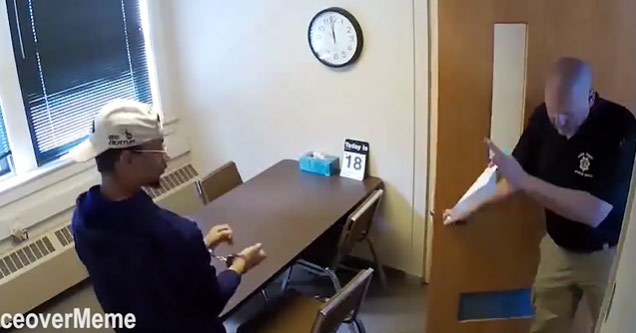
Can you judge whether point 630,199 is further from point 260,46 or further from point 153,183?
point 260,46

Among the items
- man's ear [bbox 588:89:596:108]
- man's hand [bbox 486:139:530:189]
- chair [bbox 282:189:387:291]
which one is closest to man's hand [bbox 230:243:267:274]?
chair [bbox 282:189:387:291]

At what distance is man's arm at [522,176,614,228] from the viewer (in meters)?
2.04

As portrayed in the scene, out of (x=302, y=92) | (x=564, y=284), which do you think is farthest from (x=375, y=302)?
(x=564, y=284)

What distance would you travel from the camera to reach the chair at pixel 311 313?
2277 mm

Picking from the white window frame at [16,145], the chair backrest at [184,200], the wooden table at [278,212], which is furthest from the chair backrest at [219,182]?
the white window frame at [16,145]

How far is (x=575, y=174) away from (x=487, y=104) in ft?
1.38

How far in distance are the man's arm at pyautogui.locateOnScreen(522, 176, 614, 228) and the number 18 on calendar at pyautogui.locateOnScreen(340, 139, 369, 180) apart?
1.46m

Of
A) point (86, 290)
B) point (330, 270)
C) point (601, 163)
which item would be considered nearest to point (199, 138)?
point (86, 290)

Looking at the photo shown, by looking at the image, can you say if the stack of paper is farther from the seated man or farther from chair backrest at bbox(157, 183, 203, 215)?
chair backrest at bbox(157, 183, 203, 215)

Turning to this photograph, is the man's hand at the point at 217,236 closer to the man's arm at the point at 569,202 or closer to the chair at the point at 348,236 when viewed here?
the chair at the point at 348,236

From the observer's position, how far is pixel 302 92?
145 inches

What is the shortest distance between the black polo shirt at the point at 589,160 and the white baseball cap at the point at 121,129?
48.4 inches

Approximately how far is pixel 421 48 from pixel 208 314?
1.85 metres

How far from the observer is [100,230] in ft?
5.75
